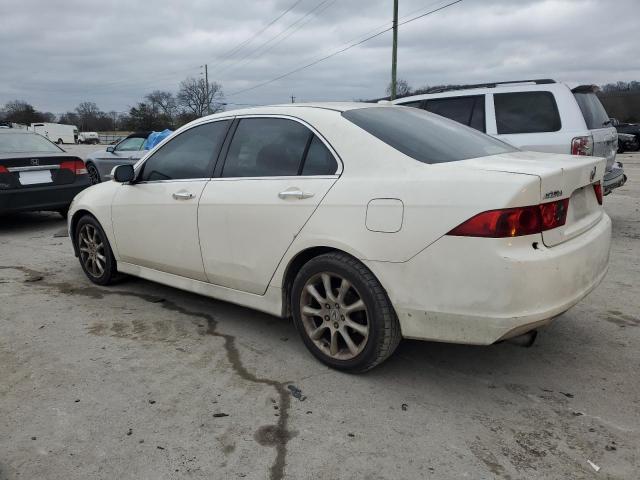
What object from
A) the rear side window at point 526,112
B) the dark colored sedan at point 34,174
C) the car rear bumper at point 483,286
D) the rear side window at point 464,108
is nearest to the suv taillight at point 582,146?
the rear side window at point 526,112

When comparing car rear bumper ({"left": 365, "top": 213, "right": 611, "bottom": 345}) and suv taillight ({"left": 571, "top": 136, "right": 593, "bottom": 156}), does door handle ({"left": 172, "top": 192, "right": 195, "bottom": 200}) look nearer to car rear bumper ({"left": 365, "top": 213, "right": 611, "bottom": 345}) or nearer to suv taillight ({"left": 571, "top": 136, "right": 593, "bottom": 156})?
car rear bumper ({"left": 365, "top": 213, "right": 611, "bottom": 345})

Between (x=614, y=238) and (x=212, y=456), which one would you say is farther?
(x=614, y=238)

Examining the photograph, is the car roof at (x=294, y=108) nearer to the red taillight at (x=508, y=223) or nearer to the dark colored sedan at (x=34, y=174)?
the red taillight at (x=508, y=223)

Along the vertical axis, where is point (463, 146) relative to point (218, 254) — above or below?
above

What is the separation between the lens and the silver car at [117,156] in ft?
41.8

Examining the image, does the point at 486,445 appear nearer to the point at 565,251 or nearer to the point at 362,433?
the point at 362,433

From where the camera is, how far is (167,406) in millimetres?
2812

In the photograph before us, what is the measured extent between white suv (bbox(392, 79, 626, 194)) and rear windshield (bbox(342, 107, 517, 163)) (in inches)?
122

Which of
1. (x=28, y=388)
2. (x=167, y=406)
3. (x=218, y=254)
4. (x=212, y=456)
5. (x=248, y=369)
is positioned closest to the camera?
(x=212, y=456)

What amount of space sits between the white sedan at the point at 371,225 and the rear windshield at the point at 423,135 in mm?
15

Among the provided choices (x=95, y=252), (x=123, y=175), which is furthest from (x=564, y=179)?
(x=95, y=252)

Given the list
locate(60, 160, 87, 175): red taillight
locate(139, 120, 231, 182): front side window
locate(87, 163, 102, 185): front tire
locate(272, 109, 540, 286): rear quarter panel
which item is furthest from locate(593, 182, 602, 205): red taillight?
locate(87, 163, 102, 185): front tire

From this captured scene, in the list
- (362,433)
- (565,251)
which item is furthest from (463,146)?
(362,433)

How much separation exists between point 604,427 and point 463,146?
1723 millimetres
